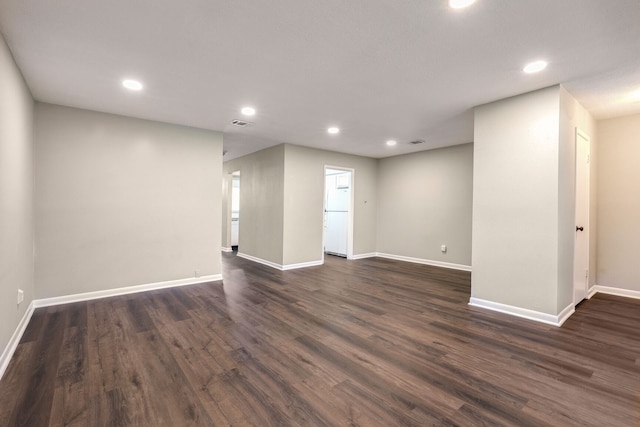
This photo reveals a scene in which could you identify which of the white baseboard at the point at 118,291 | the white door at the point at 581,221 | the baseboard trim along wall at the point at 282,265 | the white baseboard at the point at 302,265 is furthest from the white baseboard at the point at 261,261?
the white door at the point at 581,221

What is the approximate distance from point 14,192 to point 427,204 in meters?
6.25

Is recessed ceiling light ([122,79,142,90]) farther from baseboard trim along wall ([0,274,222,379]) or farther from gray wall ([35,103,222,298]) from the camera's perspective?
baseboard trim along wall ([0,274,222,379])

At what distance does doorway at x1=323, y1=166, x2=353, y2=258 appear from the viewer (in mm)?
6934

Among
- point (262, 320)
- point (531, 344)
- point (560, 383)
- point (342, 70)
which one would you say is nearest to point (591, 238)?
point (531, 344)

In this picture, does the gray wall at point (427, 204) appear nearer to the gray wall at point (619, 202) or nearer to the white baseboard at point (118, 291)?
the gray wall at point (619, 202)

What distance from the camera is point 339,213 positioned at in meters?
7.32

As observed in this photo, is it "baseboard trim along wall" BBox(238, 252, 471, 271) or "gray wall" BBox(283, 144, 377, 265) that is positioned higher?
"gray wall" BBox(283, 144, 377, 265)

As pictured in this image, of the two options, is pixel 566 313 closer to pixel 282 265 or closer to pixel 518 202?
pixel 518 202

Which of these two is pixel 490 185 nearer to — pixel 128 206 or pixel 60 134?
pixel 128 206

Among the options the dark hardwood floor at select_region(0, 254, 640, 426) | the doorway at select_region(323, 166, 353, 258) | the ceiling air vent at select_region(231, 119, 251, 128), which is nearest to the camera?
the dark hardwood floor at select_region(0, 254, 640, 426)

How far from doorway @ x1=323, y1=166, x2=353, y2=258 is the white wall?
354 centimetres

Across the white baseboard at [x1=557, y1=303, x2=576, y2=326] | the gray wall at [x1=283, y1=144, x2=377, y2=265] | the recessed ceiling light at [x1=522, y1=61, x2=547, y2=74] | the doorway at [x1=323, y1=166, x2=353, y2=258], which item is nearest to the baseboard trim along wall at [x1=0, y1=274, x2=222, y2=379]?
the gray wall at [x1=283, y1=144, x2=377, y2=265]

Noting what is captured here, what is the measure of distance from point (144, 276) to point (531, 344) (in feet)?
15.1

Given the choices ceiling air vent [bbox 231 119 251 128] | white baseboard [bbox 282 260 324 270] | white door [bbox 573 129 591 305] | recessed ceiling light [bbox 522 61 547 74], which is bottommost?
white baseboard [bbox 282 260 324 270]
